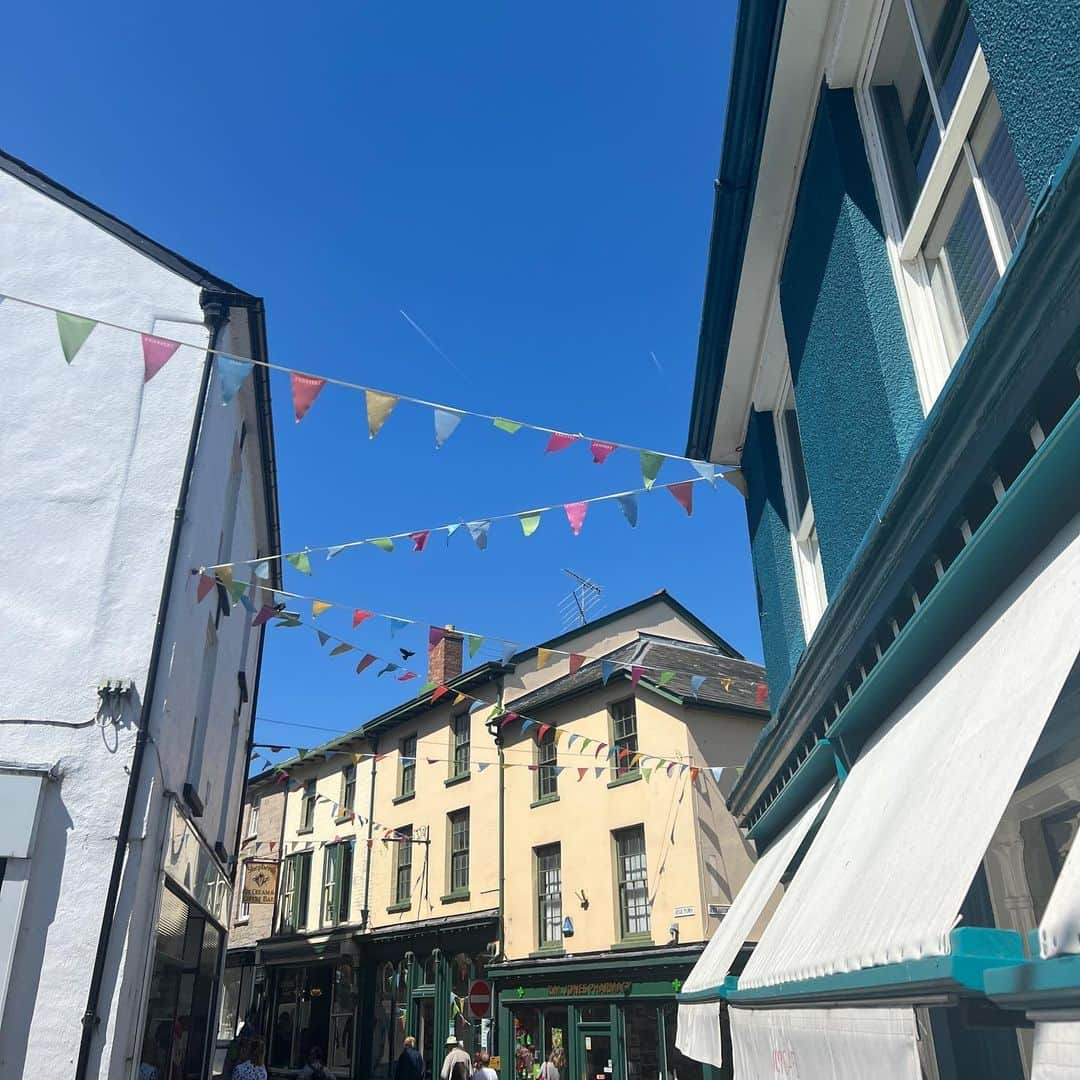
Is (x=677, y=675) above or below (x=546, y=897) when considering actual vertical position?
above

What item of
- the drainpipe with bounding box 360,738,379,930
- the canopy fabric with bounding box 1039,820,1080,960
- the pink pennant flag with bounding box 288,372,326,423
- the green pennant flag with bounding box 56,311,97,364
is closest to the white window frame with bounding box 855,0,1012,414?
the canopy fabric with bounding box 1039,820,1080,960

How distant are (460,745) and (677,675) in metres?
6.80

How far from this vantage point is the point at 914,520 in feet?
12.2

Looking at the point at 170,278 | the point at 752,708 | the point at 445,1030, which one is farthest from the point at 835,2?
the point at 445,1030

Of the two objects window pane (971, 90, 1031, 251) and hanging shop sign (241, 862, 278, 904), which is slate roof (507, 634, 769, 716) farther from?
window pane (971, 90, 1031, 251)

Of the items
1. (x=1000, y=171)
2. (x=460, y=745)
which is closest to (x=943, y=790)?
(x=1000, y=171)

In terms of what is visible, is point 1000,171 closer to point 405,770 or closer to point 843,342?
point 843,342

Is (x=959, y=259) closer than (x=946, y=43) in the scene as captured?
No

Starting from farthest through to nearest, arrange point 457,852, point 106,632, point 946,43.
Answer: point 457,852
point 106,632
point 946,43

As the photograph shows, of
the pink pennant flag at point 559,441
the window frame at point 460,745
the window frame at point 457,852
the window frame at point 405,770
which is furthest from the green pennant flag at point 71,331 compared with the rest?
the window frame at point 405,770

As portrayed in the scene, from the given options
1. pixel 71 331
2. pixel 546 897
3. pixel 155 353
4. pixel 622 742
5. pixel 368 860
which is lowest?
pixel 546 897

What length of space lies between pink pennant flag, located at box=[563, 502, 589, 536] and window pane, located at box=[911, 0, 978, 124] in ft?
14.0

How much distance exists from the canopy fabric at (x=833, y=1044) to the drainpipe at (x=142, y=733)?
183 inches

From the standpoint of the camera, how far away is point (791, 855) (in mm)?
5547
